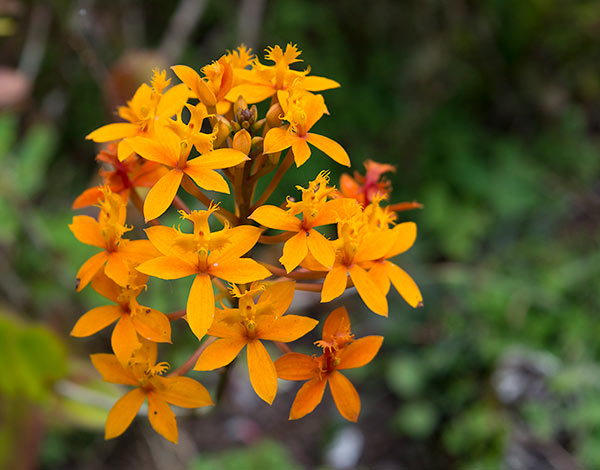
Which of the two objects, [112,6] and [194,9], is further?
[112,6]

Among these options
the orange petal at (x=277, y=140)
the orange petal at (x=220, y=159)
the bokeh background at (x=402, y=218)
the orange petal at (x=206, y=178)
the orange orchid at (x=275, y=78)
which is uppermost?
the orange orchid at (x=275, y=78)

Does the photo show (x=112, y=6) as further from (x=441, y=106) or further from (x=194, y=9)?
(x=441, y=106)

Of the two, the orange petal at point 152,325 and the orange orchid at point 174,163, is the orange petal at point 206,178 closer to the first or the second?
the orange orchid at point 174,163

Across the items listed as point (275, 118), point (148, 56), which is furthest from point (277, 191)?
point (148, 56)

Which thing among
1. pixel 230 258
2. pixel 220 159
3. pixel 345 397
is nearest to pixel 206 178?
pixel 220 159

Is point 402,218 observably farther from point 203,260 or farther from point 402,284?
point 203,260

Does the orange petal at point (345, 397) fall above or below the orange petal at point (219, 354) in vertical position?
below

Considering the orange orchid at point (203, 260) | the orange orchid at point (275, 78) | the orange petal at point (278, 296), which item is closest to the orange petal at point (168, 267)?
the orange orchid at point (203, 260)
